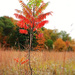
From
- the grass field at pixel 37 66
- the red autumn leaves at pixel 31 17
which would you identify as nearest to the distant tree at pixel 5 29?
the grass field at pixel 37 66

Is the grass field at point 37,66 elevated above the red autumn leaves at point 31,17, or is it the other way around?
the red autumn leaves at point 31,17

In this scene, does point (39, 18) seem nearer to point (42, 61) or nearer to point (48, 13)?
point (48, 13)

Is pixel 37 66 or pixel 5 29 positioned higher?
pixel 5 29

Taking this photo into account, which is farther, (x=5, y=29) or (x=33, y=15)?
(x=5, y=29)

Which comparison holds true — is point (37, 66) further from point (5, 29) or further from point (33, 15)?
point (5, 29)

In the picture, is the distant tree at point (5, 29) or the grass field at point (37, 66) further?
the distant tree at point (5, 29)

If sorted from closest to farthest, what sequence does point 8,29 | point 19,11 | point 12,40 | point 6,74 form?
point 6,74 → point 19,11 → point 12,40 → point 8,29

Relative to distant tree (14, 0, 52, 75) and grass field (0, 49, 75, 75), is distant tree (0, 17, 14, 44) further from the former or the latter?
distant tree (14, 0, 52, 75)

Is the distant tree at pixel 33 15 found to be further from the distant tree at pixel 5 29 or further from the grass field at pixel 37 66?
the distant tree at pixel 5 29

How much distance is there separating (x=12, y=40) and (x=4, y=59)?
14.7 meters

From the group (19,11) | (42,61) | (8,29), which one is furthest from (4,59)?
(8,29)

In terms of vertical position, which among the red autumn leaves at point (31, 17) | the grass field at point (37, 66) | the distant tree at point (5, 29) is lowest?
the grass field at point (37, 66)

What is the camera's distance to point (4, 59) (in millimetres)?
4238

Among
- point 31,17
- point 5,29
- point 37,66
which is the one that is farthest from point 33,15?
point 5,29
